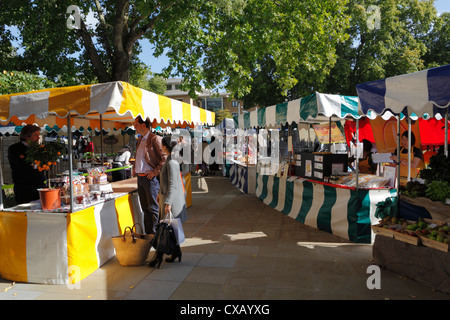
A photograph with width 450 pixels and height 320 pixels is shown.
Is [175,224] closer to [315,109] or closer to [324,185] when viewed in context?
[315,109]

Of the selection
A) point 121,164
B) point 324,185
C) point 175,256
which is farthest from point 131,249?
point 121,164

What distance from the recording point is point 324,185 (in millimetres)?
5949

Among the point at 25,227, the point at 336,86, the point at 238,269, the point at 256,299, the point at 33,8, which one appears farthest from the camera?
the point at 336,86

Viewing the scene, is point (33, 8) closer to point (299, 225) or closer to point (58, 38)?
point (58, 38)

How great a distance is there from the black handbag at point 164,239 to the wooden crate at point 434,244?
2.98m

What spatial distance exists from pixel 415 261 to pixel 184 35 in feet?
30.2

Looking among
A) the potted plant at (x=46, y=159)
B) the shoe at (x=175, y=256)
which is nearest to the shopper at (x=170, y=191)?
the shoe at (x=175, y=256)

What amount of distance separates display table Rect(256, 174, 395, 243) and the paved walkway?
22 cm

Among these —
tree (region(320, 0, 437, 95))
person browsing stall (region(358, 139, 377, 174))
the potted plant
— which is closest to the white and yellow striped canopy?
the potted plant

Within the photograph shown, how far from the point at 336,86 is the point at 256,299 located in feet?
74.3

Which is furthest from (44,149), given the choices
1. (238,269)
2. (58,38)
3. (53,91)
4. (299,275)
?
(58,38)

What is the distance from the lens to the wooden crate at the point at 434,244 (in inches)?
136

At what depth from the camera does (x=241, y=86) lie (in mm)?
12656

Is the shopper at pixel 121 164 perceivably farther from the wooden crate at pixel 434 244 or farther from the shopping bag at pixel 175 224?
the wooden crate at pixel 434 244
